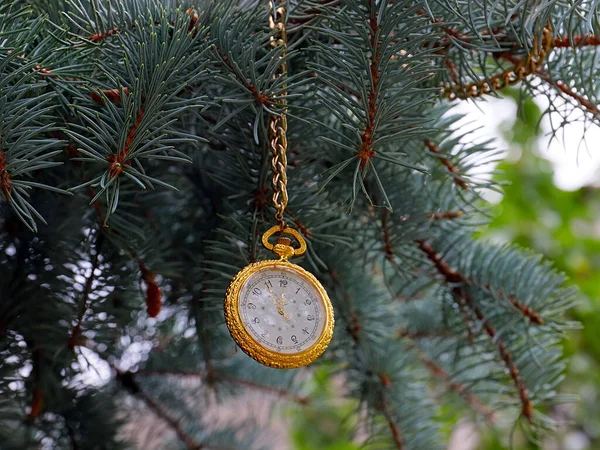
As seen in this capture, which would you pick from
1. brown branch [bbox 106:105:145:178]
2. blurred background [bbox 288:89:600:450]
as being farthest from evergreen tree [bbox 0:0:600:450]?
blurred background [bbox 288:89:600:450]

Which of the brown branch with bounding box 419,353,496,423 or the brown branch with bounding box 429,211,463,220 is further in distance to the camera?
the brown branch with bounding box 419,353,496,423

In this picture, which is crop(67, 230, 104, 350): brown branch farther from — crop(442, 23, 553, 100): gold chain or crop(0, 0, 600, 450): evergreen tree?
crop(442, 23, 553, 100): gold chain

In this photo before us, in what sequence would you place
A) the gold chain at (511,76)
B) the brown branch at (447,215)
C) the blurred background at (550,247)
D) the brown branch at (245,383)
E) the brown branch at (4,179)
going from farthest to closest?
the blurred background at (550,247) < the brown branch at (245,383) < the brown branch at (447,215) < the gold chain at (511,76) < the brown branch at (4,179)

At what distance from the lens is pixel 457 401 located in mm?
778

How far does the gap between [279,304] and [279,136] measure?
4.1 inches

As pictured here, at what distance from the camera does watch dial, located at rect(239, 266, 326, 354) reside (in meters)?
0.39

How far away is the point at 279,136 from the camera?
42cm

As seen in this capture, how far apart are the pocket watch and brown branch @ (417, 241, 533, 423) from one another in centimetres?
16

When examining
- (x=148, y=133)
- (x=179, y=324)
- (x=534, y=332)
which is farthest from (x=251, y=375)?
(x=148, y=133)

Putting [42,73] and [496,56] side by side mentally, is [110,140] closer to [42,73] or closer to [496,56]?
[42,73]

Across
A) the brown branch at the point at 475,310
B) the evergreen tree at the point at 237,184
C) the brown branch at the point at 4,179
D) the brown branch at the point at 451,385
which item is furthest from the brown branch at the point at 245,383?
the brown branch at the point at 4,179

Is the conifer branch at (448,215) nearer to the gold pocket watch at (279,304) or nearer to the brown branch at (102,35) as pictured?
the gold pocket watch at (279,304)

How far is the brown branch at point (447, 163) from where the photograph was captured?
500mm

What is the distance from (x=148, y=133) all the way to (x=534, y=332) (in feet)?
1.26
